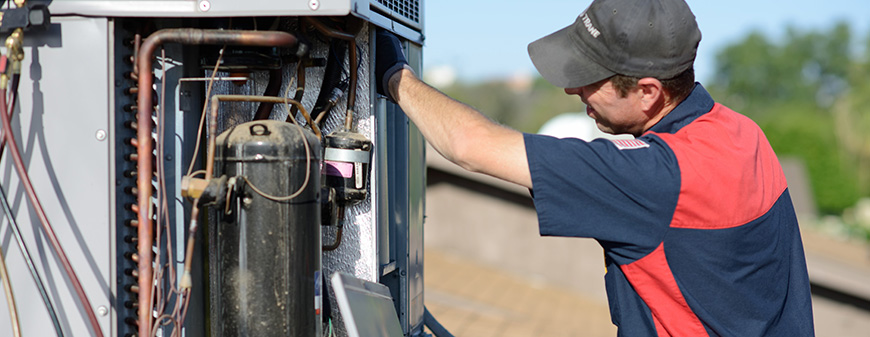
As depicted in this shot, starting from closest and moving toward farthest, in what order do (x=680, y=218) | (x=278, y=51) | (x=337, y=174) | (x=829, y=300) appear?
(x=680, y=218) → (x=278, y=51) → (x=337, y=174) → (x=829, y=300)

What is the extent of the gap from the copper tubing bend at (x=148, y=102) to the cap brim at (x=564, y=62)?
741 mm

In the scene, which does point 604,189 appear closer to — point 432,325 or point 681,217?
point 681,217

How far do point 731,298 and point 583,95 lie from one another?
66 centimetres

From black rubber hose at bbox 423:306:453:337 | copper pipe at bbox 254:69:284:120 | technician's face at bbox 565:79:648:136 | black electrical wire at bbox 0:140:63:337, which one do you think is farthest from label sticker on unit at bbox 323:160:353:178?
black rubber hose at bbox 423:306:453:337

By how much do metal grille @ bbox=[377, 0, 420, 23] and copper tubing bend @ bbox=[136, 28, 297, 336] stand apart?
1.51ft

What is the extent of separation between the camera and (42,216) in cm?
179

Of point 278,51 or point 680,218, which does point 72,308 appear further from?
point 680,218

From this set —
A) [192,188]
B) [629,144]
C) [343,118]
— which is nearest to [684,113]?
[629,144]

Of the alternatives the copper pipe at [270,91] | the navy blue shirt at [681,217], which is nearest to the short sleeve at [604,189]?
the navy blue shirt at [681,217]

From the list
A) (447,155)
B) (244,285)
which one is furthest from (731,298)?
(244,285)

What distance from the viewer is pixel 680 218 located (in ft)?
5.98

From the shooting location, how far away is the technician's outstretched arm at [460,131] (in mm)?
1863

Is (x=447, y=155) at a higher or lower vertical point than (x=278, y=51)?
lower

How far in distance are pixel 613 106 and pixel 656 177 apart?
331 millimetres
